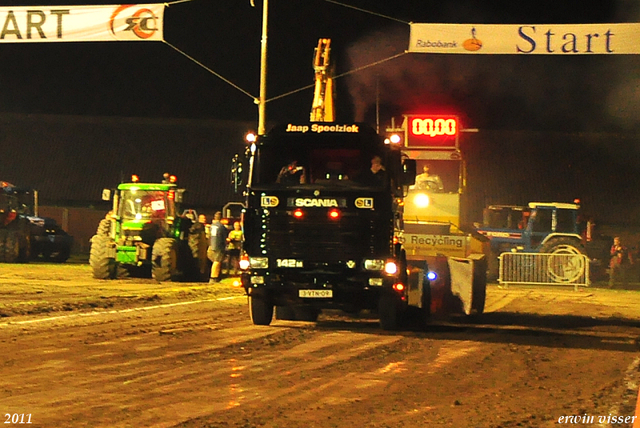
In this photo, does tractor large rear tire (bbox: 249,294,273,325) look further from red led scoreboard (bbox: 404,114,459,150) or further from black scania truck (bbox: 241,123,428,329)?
red led scoreboard (bbox: 404,114,459,150)

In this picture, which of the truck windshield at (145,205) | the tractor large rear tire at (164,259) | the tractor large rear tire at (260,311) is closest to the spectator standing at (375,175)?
the tractor large rear tire at (260,311)

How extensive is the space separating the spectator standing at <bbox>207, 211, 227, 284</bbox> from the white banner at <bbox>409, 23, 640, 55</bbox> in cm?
766

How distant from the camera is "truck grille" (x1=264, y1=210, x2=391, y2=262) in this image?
1523 centimetres

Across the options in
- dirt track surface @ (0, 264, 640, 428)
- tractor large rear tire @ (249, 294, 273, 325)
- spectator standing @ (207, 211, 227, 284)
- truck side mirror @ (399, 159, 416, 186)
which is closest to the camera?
dirt track surface @ (0, 264, 640, 428)

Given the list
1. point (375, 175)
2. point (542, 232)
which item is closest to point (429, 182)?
point (375, 175)


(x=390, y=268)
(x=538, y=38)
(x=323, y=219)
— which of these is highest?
(x=538, y=38)

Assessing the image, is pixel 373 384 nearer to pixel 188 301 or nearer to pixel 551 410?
pixel 551 410

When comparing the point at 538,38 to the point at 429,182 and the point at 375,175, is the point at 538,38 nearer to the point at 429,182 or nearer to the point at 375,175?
the point at 429,182

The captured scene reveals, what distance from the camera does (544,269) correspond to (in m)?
31.2

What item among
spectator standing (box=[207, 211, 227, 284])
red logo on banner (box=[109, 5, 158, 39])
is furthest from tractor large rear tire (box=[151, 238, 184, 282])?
red logo on banner (box=[109, 5, 158, 39])

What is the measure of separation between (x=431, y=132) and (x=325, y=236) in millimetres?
7981

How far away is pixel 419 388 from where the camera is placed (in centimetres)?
1077

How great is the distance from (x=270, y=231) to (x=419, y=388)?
5.23m

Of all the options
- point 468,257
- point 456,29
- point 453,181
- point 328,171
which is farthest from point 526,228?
point 328,171
